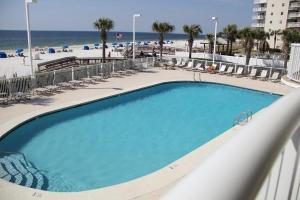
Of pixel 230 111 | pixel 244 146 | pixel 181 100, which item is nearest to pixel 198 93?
pixel 181 100

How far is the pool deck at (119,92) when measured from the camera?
6.31 meters

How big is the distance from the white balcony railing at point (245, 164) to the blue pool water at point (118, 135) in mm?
7354

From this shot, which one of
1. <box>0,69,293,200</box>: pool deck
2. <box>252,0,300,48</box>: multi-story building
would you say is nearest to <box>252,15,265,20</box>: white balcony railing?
<box>252,0,300,48</box>: multi-story building

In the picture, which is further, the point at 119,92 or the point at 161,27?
the point at 161,27

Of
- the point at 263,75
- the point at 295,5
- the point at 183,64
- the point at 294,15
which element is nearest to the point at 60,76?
the point at 183,64

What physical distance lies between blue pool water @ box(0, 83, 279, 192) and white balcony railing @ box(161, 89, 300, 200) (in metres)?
7.35

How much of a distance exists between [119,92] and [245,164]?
641 inches

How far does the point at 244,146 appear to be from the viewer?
768 millimetres

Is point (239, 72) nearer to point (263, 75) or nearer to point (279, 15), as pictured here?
point (263, 75)

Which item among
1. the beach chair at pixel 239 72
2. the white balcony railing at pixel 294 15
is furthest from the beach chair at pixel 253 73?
the white balcony railing at pixel 294 15

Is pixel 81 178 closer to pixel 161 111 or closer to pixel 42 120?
pixel 42 120

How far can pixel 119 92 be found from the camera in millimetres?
16844

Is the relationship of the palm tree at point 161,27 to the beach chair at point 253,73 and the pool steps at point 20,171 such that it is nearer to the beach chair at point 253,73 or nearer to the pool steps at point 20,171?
the beach chair at point 253,73

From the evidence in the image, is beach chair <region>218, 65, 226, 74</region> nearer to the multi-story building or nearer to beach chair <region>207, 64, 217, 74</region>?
beach chair <region>207, 64, 217, 74</region>
